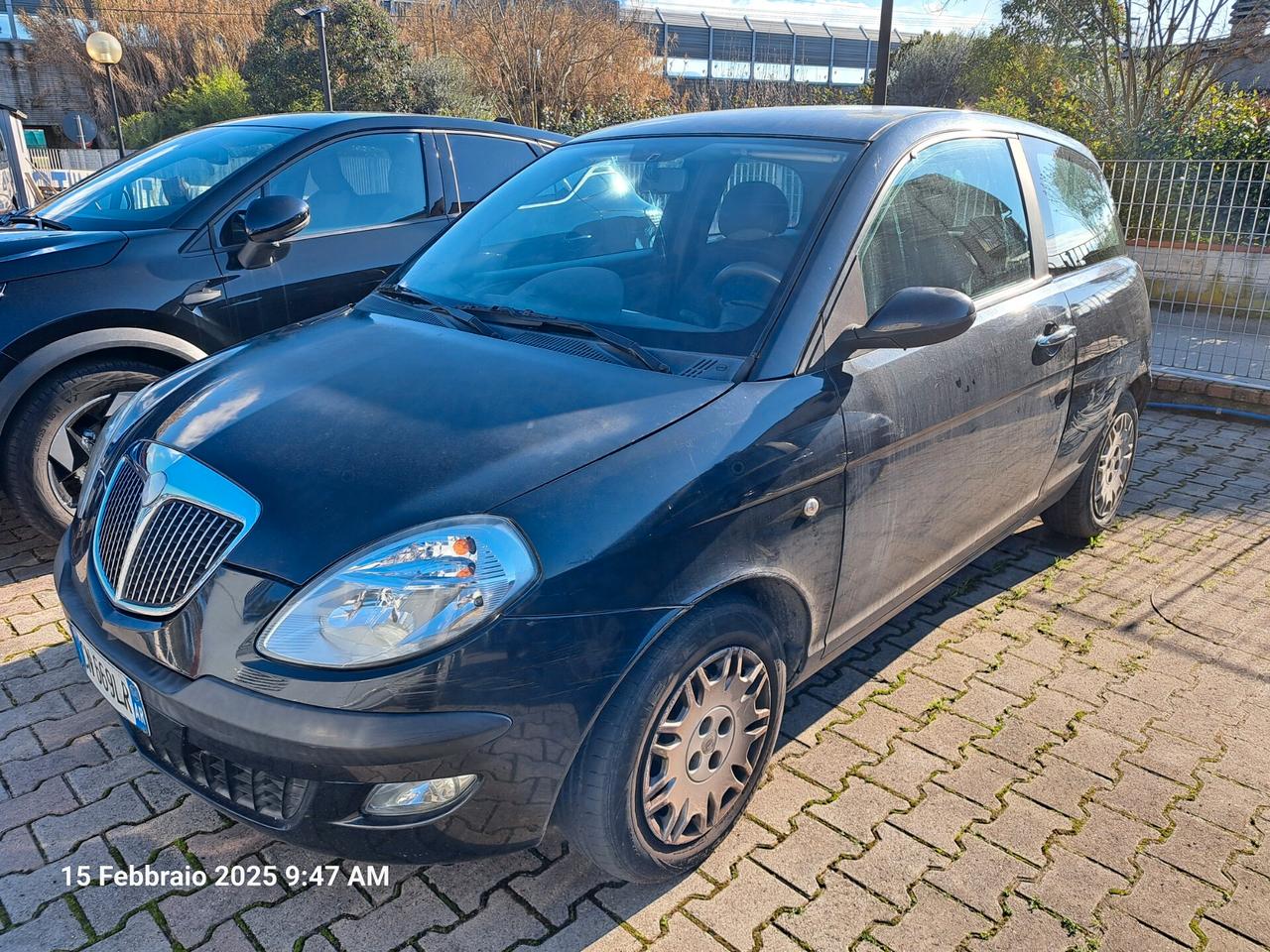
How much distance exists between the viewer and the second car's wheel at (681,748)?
208 cm

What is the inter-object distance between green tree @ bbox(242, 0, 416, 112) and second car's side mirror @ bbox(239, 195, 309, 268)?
2204cm

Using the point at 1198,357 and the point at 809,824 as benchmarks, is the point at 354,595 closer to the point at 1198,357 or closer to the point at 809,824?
the point at 809,824

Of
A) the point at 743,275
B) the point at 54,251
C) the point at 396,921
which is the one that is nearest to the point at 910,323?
the point at 743,275

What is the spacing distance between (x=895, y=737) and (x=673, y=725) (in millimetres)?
1136

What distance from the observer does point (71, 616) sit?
7.77ft

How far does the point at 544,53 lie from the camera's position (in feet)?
81.9

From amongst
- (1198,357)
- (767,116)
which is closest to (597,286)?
(767,116)

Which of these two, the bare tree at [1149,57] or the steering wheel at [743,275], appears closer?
the steering wheel at [743,275]

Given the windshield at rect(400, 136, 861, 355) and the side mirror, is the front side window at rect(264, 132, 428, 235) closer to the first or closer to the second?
the windshield at rect(400, 136, 861, 355)

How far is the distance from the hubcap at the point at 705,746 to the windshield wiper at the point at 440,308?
3.87ft

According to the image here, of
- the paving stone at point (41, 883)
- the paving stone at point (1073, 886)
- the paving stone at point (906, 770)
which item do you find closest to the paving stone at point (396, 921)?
the paving stone at point (41, 883)

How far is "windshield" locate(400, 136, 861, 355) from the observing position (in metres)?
2.64

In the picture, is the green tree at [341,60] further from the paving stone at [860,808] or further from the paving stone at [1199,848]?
the paving stone at [1199,848]

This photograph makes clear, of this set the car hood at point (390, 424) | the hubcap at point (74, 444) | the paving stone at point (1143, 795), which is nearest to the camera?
the car hood at point (390, 424)
